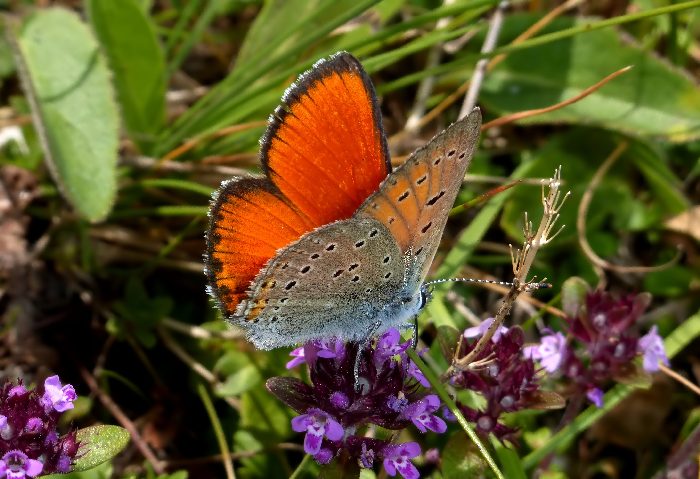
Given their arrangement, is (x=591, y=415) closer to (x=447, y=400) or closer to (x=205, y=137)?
(x=447, y=400)

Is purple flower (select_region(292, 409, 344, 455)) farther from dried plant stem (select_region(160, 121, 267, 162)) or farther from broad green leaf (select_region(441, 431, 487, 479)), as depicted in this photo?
dried plant stem (select_region(160, 121, 267, 162))

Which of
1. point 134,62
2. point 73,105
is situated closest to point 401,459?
point 73,105

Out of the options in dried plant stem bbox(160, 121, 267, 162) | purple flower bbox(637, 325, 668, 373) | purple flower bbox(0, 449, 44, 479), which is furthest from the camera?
dried plant stem bbox(160, 121, 267, 162)

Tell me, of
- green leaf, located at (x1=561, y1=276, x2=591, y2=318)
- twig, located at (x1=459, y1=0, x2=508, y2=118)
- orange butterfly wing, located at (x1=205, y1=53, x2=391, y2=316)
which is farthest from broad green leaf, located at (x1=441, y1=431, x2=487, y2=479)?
twig, located at (x1=459, y1=0, x2=508, y2=118)

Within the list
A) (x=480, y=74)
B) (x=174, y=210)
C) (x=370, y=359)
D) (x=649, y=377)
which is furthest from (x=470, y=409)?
(x=480, y=74)

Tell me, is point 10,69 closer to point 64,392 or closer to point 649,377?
point 64,392

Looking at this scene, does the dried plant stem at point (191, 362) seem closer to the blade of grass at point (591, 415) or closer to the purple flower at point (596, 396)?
the blade of grass at point (591, 415)

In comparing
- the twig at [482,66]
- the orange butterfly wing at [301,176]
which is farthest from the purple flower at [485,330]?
the twig at [482,66]
